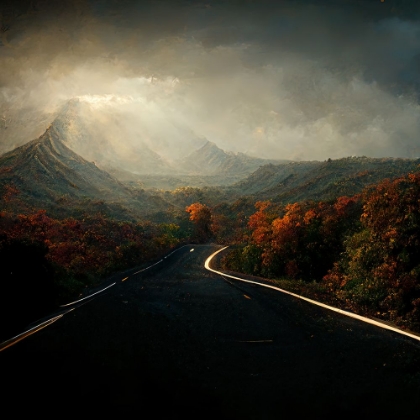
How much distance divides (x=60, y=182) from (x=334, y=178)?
209 feet

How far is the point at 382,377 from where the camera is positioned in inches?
205

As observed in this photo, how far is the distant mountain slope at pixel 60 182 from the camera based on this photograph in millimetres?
58875

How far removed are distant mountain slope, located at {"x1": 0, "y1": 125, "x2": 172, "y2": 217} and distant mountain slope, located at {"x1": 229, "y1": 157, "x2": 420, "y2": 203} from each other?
34899 mm

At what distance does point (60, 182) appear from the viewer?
74.0 meters

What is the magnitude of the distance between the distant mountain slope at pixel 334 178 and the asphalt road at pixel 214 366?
148 feet

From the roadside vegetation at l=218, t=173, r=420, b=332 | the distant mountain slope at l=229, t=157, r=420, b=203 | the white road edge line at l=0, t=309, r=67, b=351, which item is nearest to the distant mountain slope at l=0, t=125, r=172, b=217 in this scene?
the distant mountain slope at l=229, t=157, r=420, b=203

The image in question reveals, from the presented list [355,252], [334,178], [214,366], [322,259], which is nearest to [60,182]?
[334,178]

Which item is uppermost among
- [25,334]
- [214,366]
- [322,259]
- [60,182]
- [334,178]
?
[60,182]

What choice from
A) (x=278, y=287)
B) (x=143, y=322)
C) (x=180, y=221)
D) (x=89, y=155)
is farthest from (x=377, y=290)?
(x=89, y=155)

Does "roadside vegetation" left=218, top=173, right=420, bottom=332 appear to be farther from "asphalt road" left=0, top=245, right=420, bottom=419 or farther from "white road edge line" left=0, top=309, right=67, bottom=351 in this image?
"white road edge line" left=0, top=309, right=67, bottom=351

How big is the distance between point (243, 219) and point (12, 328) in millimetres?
49190

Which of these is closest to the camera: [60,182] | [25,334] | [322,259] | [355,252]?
[25,334]

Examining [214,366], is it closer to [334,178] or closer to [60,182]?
[60,182]

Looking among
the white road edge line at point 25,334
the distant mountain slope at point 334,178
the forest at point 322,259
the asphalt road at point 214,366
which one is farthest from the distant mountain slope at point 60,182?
the asphalt road at point 214,366
